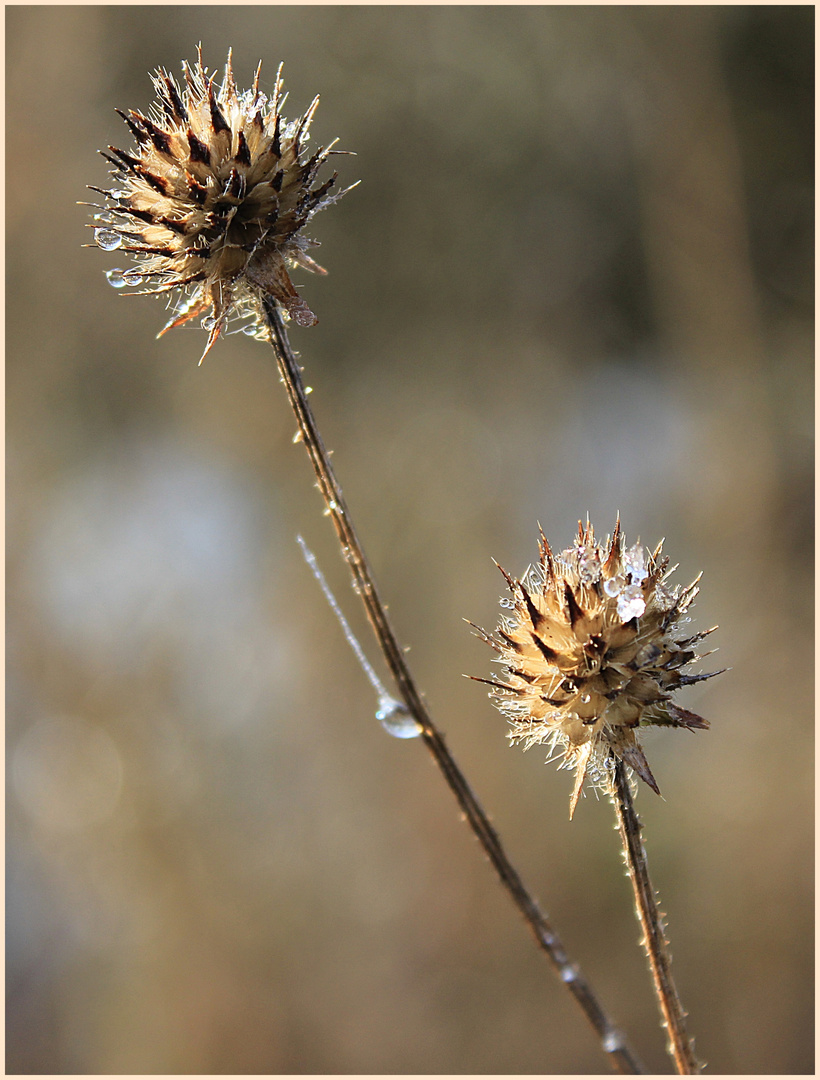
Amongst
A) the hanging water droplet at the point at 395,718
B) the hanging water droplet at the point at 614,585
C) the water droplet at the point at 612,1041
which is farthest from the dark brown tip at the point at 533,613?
the water droplet at the point at 612,1041

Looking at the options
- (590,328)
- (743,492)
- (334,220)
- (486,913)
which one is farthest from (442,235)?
(486,913)

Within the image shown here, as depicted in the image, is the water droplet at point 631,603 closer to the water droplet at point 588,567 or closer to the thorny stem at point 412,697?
the water droplet at point 588,567

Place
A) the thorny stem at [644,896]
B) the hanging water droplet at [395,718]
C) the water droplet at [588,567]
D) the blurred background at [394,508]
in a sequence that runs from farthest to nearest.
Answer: the blurred background at [394,508], the hanging water droplet at [395,718], the water droplet at [588,567], the thorny stem at [644,896]

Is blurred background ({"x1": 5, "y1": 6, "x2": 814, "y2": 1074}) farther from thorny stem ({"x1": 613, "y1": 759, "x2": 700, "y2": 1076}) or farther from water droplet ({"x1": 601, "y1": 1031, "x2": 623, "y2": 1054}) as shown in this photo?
thorny stem ({"x1": 613, "y1": 759, "x2": 700, "y2": 1076})

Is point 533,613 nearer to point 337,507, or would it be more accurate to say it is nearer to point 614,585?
point 614,585

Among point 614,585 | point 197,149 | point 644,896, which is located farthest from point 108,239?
point 644,896
